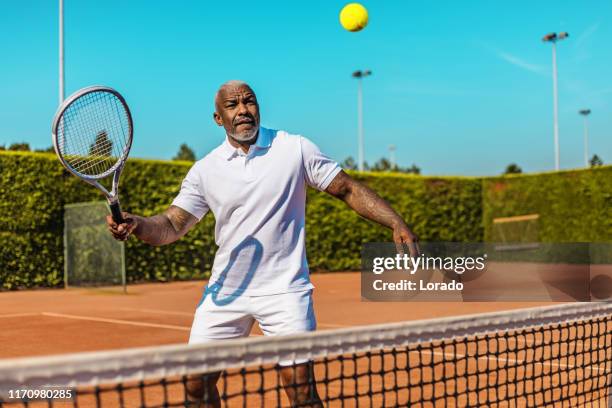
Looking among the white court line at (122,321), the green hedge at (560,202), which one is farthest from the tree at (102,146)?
the green hedge at (560,202)

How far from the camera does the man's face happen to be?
11.1ft

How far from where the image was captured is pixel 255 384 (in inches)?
222

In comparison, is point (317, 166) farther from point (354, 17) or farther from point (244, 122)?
point (354, 17)

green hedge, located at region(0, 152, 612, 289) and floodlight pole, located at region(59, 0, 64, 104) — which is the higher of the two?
floodlight pole, located at region(59, 0, 64, 104)

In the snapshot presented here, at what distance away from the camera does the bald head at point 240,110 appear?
3.38 m

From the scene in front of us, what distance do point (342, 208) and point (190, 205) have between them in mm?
17693

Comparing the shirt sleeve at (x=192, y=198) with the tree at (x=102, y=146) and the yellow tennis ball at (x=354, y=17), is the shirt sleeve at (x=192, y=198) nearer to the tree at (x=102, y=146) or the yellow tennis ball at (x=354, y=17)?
the tree at (x=102, y=146)

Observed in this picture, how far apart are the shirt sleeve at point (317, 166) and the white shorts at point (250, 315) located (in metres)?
0.50

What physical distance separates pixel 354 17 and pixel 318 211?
8.81 metres

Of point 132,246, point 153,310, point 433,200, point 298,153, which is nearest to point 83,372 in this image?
point 298,153

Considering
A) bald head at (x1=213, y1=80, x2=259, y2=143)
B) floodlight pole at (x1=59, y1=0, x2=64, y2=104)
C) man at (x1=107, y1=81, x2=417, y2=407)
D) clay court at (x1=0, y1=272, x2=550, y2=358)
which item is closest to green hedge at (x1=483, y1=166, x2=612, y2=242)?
clay court at (x1=0, y1=272, x2=550, y2=358)

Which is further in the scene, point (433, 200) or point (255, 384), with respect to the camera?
point (433, 200)

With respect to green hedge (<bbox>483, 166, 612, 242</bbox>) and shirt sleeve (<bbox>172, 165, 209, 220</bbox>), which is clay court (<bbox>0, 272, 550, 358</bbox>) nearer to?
shirt sleeve (<bbox>172, 165, 209, 220</bbox>)

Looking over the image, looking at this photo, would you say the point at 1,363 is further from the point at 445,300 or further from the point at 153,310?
the point at 445,300
